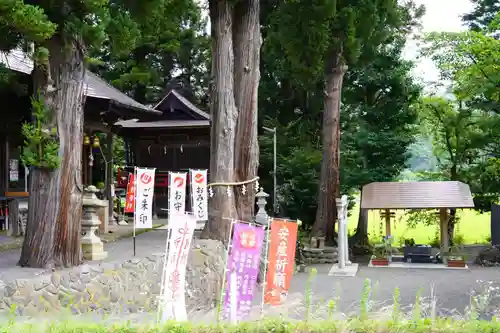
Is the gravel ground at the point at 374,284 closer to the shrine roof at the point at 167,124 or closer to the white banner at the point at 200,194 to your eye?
the white banner at the point at 200,194

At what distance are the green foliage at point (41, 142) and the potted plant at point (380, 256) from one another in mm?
12305

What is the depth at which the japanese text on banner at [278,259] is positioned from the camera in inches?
322

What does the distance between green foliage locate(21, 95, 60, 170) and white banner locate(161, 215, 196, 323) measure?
294 centimetres

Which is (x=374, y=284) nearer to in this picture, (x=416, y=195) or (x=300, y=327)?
(x=416, y=195)

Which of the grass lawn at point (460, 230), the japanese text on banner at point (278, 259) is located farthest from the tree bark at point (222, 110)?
the grass lawn at point (460, 230)

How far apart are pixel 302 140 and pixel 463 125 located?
21.1 feet

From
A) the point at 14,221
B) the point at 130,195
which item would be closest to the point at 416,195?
the point at 130,195

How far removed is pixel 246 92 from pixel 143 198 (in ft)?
14.4

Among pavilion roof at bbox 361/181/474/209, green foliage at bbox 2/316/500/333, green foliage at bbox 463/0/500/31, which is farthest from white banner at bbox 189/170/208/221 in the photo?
green foliage at bbox 463/0/500/31

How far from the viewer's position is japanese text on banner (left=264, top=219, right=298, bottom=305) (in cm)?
817

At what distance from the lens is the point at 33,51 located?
28.0 feet

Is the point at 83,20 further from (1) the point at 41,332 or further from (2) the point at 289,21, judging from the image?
(2) the point at 289,21

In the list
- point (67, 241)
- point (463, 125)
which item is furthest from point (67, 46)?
point (463, 125)

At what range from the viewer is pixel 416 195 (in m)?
18.2
